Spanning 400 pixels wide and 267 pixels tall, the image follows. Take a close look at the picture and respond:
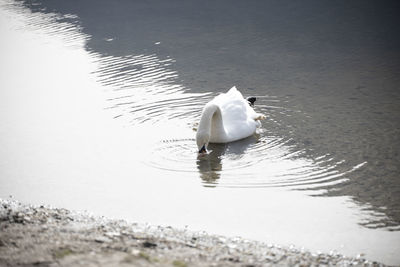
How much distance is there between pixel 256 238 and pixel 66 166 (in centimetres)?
371

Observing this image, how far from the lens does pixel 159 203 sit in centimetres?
722

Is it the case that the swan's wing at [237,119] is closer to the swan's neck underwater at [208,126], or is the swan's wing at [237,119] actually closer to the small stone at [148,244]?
the swan's neck underwater at [208,126]

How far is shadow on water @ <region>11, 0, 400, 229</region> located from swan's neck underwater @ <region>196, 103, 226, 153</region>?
26cm

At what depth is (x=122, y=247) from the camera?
5.19 metres

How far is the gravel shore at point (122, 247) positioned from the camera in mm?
4934

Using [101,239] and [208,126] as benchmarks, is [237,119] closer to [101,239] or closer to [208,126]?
[208,126]

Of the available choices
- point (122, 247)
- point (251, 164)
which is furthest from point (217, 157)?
point (122, 247)

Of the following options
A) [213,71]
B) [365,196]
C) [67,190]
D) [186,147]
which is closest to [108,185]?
[67,190]

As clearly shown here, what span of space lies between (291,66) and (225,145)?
5.31 meters

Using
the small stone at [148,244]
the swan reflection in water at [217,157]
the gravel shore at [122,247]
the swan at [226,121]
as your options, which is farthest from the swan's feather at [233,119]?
the small stone at [148,244]

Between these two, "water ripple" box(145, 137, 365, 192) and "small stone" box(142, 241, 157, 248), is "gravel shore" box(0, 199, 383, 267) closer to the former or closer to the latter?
"small stone" box(142, 241, 157, 248)

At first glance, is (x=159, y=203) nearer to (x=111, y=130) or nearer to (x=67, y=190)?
(x=67, y=190)

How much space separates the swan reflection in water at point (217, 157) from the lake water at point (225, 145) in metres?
0.03

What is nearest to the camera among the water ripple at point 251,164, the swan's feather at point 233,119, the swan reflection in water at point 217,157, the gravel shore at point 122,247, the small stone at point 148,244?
the gravel shore at point 122,247
